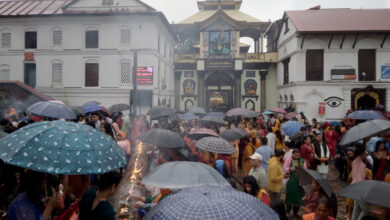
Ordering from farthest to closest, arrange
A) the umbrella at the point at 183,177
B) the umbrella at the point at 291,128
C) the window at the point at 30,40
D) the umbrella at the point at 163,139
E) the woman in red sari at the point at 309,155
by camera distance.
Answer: the window at the point at 30,40, the umbrella at the point at 291,128, the woman in red sari at the point at 309,155, the umbrella at the point at 163,139, the umbrella at the point at 183,177

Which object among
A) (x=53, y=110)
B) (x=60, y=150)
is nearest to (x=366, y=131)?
(x=60, y=150)

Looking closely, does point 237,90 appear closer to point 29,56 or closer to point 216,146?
point 29,56

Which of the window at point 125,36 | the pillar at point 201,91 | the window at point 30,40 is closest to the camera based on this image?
the window at point 125,36

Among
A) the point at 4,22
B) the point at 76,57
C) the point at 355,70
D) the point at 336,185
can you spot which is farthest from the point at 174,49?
the point at 336,185

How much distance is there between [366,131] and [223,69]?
22.3m

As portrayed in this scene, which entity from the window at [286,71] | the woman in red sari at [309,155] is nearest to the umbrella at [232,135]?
the woman in red sari at [309,155]

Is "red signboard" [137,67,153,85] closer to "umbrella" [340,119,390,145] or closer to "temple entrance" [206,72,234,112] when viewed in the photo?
"temple entrance" [206,72,234,112]

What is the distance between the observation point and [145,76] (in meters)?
20.1

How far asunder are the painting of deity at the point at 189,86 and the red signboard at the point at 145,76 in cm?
911

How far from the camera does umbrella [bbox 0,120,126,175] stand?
9.81ft

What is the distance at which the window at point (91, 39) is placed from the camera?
839 inches

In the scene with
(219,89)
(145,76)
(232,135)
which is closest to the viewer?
(232,135)

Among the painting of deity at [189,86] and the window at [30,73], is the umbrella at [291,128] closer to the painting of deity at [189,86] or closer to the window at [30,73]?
the painting of deity at [189,86]

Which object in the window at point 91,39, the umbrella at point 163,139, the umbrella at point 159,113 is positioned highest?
the window at point 91,39
